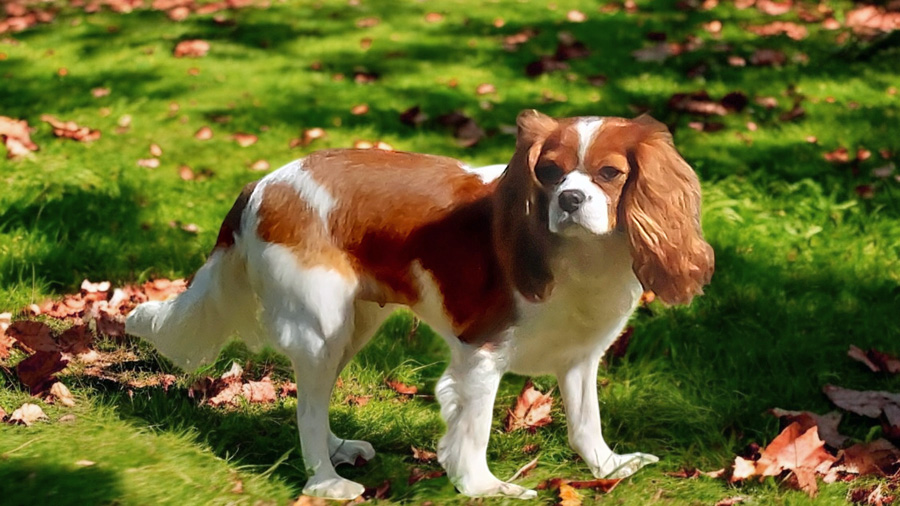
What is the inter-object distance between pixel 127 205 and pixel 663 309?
9.66ft

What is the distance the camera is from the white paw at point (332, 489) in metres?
3.13

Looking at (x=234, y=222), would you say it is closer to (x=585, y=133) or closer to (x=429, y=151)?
(x=585, y=133)

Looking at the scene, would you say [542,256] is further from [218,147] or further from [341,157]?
[218,147]

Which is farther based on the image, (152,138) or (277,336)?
(152,138)

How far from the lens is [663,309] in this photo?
4527 millimetres

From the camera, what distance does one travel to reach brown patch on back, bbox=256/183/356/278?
9.84ft

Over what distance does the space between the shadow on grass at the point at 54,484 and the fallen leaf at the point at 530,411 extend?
1457mm

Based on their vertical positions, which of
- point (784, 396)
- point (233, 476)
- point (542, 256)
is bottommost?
point (784, 396)

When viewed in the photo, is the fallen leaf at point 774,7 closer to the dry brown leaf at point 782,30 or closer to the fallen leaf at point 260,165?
the dry brown leaf at point 782,30

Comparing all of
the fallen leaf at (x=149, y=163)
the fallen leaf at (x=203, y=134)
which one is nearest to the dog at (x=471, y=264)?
the fallen leaf at (x=149, y=163)

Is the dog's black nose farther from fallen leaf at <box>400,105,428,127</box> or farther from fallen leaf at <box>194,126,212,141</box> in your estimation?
fallen leaf at <box>194,126,212,141</box>

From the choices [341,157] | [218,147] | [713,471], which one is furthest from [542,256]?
[218,147]

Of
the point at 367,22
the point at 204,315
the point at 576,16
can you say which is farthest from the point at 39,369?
the point at 576,16

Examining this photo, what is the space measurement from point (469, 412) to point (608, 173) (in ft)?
2.81
